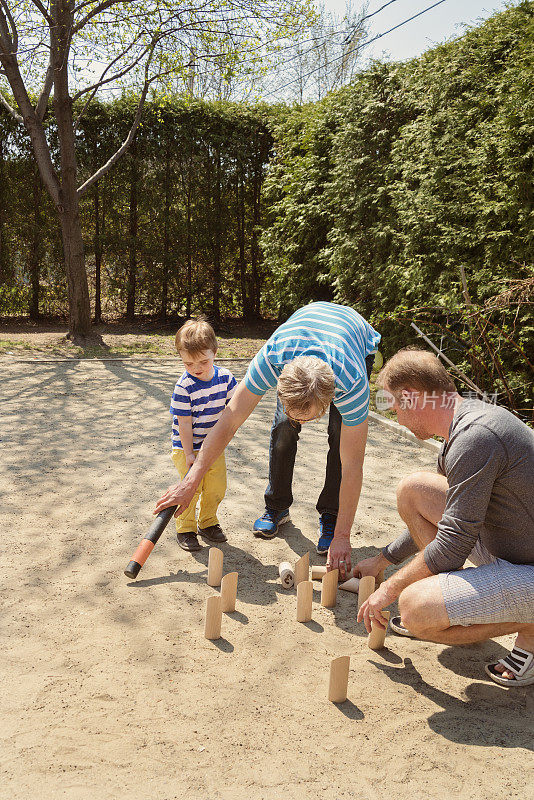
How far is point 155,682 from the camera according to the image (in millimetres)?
2666

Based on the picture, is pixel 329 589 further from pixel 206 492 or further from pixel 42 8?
pixel 42 8

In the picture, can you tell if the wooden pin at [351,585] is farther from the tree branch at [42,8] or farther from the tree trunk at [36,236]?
the tree trunk at [36,236]

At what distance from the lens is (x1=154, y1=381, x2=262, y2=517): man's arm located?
125 inches

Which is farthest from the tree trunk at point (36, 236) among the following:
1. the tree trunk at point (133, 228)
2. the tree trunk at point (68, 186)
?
the tree trunk at point (68, 186)

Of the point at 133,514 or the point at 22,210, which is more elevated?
the point at 22,210

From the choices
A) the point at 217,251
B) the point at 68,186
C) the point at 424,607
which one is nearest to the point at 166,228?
the point at 217,251

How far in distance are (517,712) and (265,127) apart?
40.7 feet

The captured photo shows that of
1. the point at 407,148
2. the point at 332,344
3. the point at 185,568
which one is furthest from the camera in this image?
the point at 407,148

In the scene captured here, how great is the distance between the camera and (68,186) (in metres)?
10.4

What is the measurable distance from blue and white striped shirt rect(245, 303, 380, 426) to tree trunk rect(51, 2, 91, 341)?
8.07 meters

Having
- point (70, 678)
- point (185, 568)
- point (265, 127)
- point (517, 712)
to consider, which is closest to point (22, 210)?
point (265, 127)

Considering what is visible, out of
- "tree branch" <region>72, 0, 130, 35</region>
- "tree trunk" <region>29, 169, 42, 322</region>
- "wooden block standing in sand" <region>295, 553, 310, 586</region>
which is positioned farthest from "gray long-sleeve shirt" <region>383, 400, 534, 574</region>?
"tree trunk" <region>29, 169, 42, 322</region>

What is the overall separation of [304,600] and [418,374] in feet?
4.17

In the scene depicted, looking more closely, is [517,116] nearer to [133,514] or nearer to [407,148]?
[407,148]
